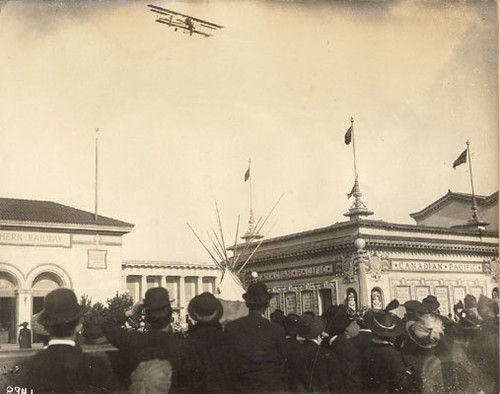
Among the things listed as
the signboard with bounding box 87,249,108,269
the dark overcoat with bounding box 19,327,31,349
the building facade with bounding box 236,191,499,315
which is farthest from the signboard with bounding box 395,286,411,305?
the dark overcoat with bounding box 19,327,31,349

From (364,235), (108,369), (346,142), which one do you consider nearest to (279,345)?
(108,369)

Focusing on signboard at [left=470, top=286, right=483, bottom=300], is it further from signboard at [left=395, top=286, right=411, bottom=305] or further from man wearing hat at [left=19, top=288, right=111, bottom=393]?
man wearing hat at [left=19, top=288, right=111, bottom=393]

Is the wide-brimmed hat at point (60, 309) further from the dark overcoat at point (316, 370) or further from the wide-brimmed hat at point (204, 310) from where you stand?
the dark overcoat at point (316, 370)

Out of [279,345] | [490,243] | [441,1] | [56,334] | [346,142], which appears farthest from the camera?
[490,243]

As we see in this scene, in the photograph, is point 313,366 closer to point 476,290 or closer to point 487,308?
point 487,308

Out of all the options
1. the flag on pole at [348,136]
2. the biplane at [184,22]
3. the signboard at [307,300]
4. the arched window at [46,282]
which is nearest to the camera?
the biplane at [184,22]

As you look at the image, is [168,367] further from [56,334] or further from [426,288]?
[426,288]

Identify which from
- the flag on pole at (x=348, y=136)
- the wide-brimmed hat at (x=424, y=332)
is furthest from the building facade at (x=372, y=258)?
the wide-brimmed hat at (x=424, y=332)
